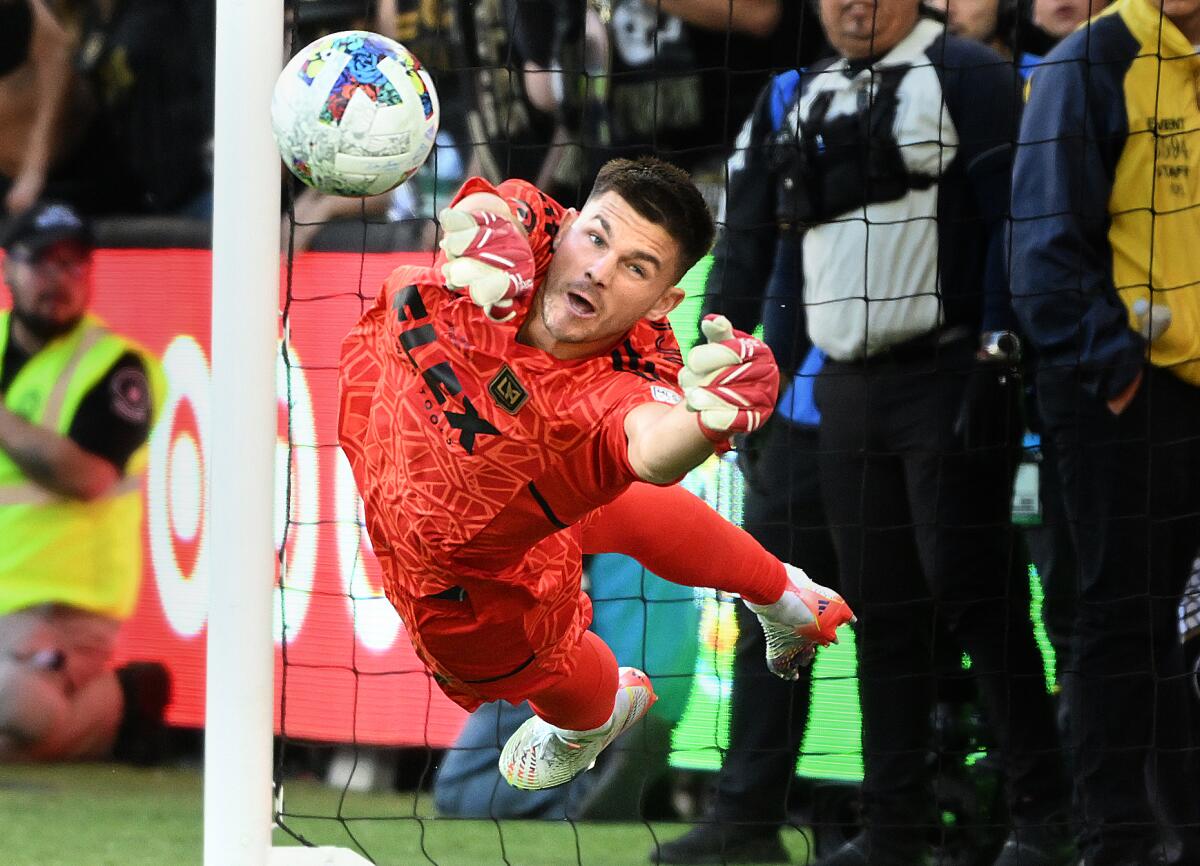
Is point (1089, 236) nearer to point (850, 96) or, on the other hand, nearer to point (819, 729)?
point (850, 96)

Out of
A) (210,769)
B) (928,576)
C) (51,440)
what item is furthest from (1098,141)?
(51,440)

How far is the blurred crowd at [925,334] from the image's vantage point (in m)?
3.62

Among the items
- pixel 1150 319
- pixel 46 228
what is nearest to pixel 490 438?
pixel 1150 319

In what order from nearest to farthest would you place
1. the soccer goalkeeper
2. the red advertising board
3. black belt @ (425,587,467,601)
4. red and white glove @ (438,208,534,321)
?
1. red and white glove @ (438,208,534,321)
2. the soccer goalkeeper
3. black belt @ (425,587,467,601)
4. the red advertising board

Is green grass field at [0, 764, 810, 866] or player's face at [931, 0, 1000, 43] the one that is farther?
player's face at [931, 0, 1000, 43]

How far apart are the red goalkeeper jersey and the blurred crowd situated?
115 cm

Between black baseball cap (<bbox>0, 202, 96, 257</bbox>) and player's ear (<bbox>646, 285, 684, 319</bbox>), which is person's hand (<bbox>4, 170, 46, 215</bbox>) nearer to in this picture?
black baseball cap (<bbox>0, 202, 96, 257</bbox>)

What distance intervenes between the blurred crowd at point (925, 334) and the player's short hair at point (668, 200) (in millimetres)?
1206

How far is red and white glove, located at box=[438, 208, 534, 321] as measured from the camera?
229 cm

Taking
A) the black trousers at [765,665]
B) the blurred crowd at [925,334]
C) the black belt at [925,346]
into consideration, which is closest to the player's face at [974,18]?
the blurred crowd at [925,334]

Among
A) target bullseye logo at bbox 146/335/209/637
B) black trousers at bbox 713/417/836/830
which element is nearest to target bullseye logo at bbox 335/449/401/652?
target bullseye logo at bbox 146/335/209/637

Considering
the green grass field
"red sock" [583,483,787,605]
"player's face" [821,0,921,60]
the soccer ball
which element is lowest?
the green grass field

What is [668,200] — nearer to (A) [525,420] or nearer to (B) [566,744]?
(A) [525,420]

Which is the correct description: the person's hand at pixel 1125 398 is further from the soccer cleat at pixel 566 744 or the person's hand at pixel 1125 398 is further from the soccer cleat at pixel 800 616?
the soccer cleat at pixel 566 744
